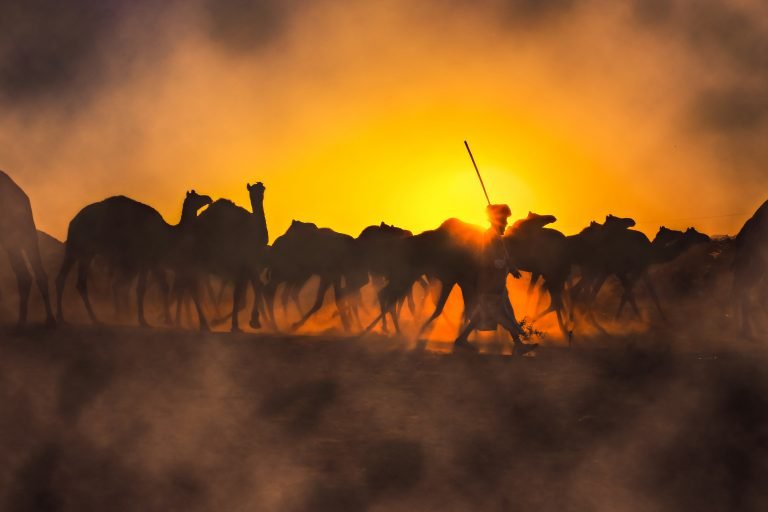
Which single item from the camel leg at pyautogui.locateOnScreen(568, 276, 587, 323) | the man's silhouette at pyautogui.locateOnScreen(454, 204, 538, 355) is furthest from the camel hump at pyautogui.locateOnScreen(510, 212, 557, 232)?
the man's silhouette at pyautogui.locateOnScreen(454, 204, 538, 355)

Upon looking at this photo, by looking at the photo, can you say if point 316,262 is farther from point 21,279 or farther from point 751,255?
point 21,279

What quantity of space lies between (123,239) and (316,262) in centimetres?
583

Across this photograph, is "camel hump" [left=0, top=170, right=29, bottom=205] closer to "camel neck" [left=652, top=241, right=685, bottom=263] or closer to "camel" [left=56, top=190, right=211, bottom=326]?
"camel" [left=56, top=190, right=211, bottom=326]

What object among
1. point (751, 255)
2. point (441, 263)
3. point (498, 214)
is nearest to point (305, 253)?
point (441, 263)

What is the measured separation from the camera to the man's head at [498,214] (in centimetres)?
1645

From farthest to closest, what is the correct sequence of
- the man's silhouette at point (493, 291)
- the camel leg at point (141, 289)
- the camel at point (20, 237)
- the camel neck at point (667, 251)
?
the camel neck at point (667, 251), the camel leg at point (141, 289), the man's silhouette at point (493, 291), the camel at point (20, 237)

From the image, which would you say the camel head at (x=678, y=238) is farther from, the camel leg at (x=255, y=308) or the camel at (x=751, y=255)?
the camel leg at (x=255, y=308)

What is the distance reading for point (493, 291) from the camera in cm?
1586

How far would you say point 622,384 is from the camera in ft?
41.1

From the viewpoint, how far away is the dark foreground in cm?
818

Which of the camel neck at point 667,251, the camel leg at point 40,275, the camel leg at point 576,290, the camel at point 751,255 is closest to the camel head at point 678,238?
the camel neck at point 667,251

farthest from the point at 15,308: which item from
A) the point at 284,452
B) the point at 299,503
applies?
the point at 299,503

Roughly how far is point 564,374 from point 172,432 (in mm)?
5352

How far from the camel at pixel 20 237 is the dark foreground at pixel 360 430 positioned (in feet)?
2.39
